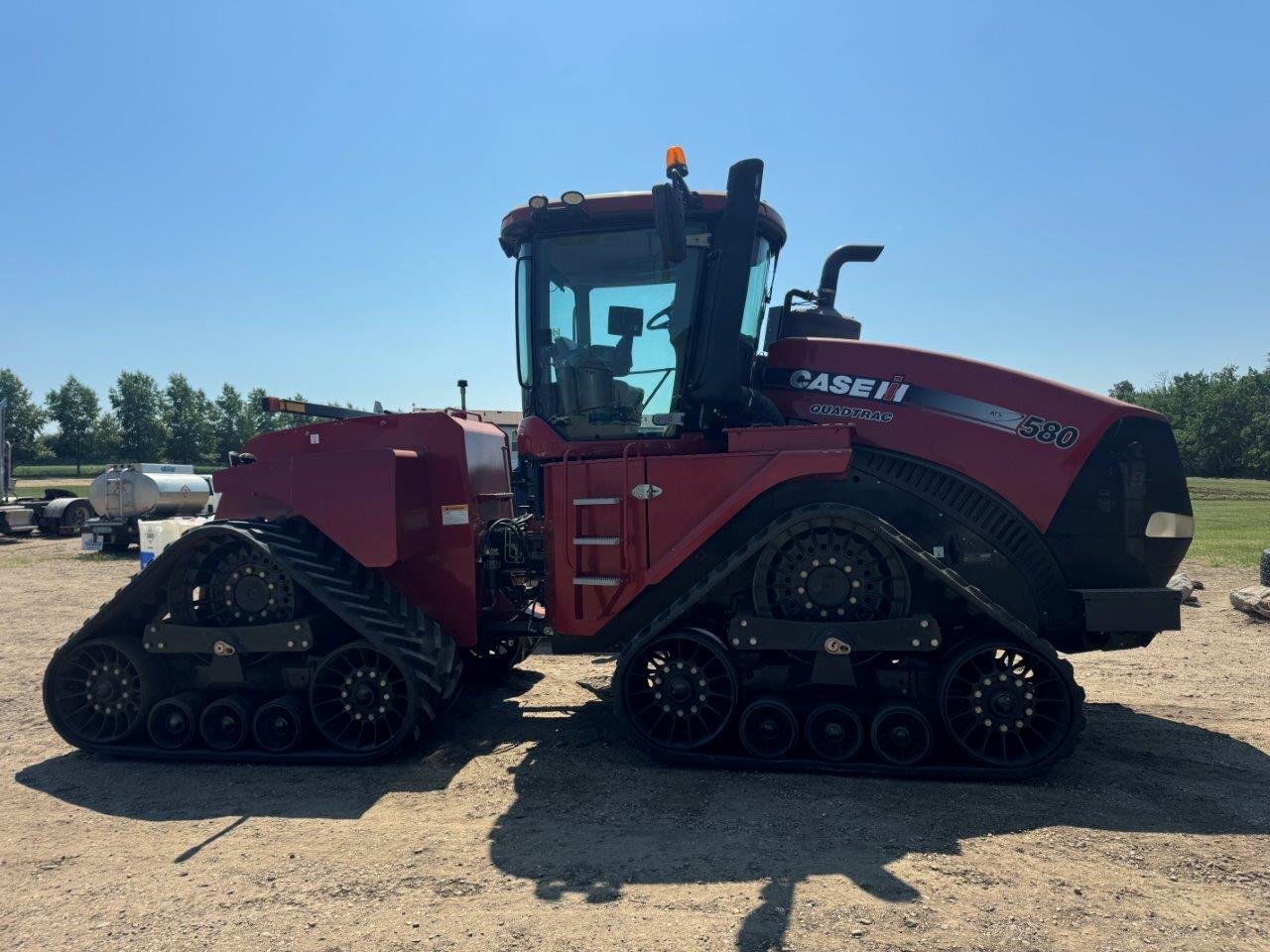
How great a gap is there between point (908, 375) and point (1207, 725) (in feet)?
11.3

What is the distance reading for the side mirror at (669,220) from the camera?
4711mm

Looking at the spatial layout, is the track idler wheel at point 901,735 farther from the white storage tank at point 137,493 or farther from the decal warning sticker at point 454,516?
the white storage tank at point 137,493

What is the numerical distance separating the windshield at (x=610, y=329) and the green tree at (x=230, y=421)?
2529 inches

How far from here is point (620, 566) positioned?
5.33 meters

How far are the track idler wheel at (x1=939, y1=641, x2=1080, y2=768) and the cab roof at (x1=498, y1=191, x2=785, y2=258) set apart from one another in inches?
123

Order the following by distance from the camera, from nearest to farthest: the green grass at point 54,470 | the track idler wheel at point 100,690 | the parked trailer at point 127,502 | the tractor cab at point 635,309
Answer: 1. the tractor cab at point 635,309
2. the track idler wheel at point 100,690
3. the parked trailer at point 127,502
4. the green grass at point 54,470

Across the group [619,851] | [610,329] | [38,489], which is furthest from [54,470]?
[619,851]

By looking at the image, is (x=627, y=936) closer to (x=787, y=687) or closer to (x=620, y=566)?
(x=787, y=687)

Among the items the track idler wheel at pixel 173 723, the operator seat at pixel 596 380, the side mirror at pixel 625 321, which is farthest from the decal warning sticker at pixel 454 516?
the track idler wheel at pixel 173 723

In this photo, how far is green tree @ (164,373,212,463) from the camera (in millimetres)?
64625

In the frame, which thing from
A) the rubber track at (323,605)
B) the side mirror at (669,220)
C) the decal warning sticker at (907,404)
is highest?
the side mirror at (669,220)

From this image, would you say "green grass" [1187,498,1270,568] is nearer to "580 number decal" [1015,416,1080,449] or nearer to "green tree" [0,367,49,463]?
"580 number decal" [1015,416,1080,449]

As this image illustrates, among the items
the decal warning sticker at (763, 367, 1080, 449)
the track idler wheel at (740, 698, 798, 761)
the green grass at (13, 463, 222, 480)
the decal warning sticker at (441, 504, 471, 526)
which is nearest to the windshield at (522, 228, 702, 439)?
the decal warning sticker at (763, 367, 1080, 449)

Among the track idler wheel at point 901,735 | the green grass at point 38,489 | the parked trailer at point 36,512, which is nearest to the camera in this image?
the track idler wheel at point 901,735
